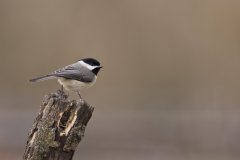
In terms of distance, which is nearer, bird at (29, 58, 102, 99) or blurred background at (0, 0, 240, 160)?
bird at (29, 58, 102, 99)

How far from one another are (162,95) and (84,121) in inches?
371

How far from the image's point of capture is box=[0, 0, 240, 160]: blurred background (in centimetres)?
1310

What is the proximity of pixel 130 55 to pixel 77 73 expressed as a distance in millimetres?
8929

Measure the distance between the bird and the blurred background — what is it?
15.8 ft

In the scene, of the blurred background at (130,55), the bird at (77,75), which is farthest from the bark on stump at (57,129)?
the blurred background at (130,55)

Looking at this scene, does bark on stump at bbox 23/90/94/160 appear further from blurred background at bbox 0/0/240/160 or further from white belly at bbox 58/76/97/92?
blurred background at bbox 0/0/240/160

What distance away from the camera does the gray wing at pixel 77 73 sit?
670 centimetres

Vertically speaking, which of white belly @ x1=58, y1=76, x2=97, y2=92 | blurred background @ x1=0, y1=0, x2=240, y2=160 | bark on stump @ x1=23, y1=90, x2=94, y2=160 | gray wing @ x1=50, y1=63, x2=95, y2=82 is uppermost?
blurred background @ x1=0, y1=0, x2=240, y2=160

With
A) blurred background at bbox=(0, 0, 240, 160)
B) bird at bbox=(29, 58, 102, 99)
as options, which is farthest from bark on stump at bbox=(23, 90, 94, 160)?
blurred background at bbox=(0, 0, 240, 160)

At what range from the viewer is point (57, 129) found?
15.6ft

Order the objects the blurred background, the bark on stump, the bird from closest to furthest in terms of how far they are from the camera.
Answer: the bark on stump
the bird
the blurred background

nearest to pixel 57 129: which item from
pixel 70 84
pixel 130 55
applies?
pixel 70 84

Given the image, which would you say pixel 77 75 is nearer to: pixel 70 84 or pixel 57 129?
pixel 70 84

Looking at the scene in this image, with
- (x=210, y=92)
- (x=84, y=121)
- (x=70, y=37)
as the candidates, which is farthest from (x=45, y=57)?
(x=84, y=121)
